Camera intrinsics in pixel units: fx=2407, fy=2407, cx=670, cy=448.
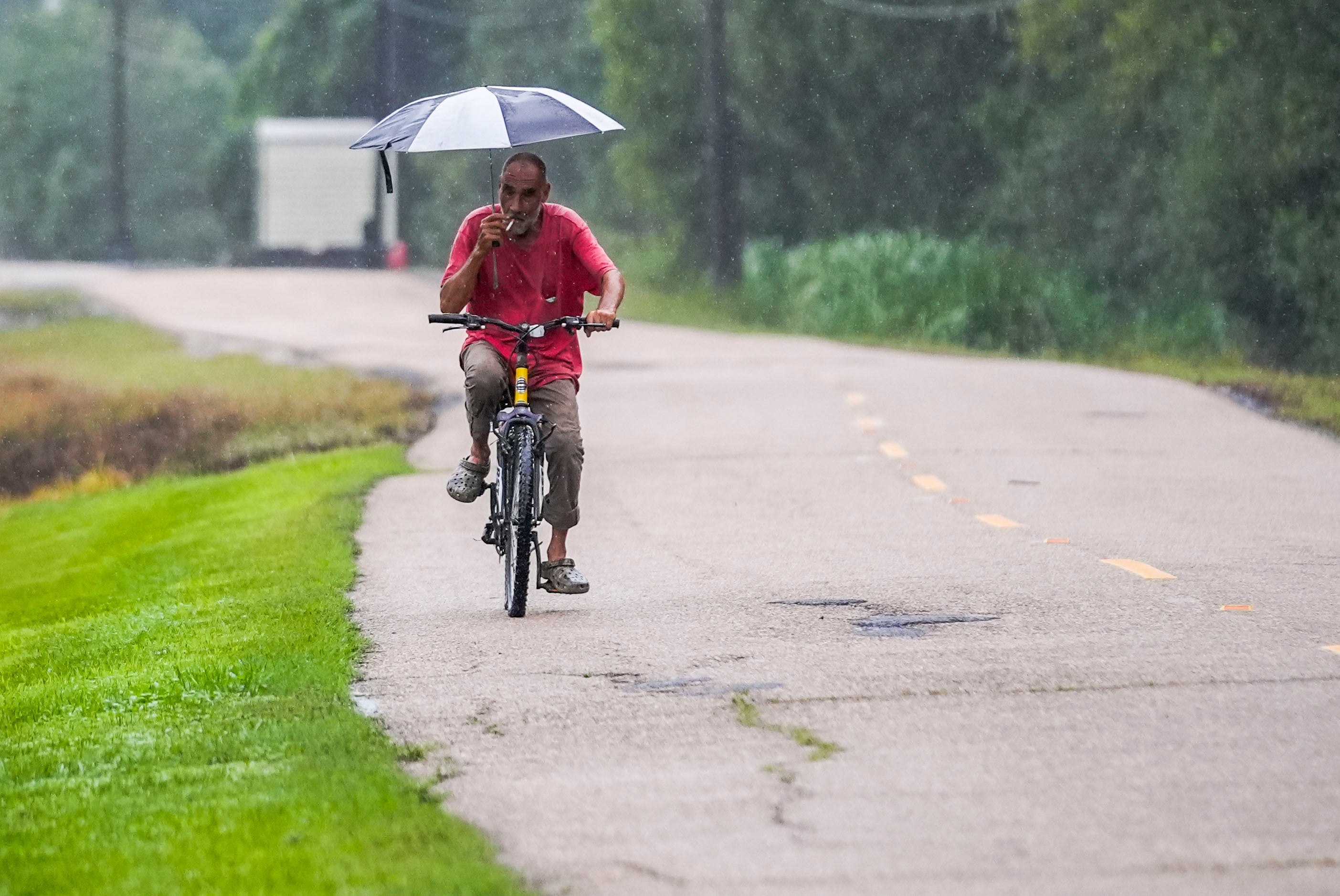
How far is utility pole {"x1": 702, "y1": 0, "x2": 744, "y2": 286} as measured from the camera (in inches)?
1578

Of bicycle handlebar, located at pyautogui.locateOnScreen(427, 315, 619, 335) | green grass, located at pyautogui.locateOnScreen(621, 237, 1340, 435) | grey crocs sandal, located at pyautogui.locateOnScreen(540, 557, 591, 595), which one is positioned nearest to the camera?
bicycle handlebar, located at pyautogui.locateOnScreen(427, 315, 619, 335)

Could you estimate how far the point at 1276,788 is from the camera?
592cm

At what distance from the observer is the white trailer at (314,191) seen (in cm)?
5819

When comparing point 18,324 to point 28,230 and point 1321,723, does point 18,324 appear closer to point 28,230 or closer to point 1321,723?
point 1321,723

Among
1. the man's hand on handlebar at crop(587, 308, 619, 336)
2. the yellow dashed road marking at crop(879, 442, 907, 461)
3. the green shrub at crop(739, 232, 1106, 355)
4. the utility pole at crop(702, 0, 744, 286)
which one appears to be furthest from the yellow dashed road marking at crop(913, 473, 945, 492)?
the utility pole at crop(702, 0, 744, 286)

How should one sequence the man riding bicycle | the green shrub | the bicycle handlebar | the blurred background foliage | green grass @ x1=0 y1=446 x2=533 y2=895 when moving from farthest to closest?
the green shrub
the blurred background foliage
the man riding bicycle
the bicycle handlebar
green grass @ x1=0 y1=446 x2=533 y2=895

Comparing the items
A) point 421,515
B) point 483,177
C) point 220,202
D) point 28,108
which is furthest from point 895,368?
point 28,108

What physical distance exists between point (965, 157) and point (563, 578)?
34442mm

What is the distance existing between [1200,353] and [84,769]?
24.1 m

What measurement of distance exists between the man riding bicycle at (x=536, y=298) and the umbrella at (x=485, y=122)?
0.14 m

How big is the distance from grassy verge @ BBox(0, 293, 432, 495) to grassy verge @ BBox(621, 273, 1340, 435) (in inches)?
283

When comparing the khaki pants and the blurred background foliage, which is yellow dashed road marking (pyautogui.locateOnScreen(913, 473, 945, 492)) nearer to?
the khaki pants

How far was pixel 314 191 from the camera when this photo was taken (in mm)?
58281

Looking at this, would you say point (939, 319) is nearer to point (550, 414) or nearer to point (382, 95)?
point (550, 414)
